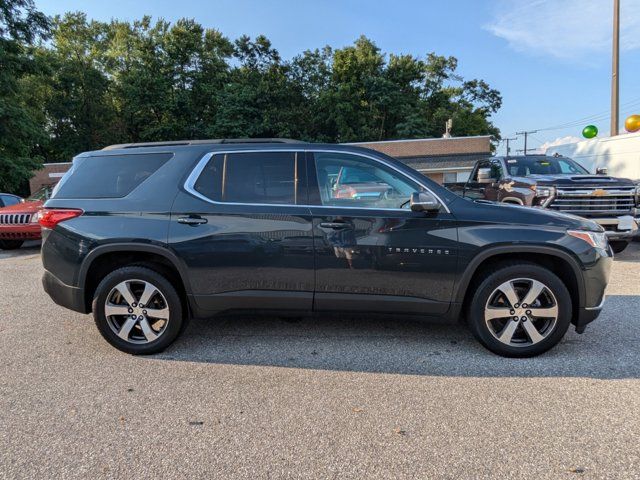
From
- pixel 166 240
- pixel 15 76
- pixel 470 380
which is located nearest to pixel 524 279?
pixel 470 380

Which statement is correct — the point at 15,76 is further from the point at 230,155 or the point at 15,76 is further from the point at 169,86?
the point at 169,86

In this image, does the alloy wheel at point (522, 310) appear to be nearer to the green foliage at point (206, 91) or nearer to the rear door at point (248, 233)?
the rear door at point (248, 233)

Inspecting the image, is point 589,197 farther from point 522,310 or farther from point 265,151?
point 265,151

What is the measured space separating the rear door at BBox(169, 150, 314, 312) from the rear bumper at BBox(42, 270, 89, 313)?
1035mm

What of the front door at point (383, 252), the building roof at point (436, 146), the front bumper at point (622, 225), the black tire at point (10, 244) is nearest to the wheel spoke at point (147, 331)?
the front door at point (383, 252)

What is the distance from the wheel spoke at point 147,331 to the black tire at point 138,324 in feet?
0.10

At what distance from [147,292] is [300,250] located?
4.72ft

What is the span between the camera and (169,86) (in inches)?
1567

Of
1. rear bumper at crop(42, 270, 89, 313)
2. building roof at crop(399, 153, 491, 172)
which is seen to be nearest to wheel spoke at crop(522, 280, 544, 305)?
rear bumper at crop(42, 270, 89, 313)

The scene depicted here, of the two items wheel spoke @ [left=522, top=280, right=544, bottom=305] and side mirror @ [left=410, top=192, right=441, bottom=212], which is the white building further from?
side mirror @ [left=410, top=192, right=441, bottom=212]

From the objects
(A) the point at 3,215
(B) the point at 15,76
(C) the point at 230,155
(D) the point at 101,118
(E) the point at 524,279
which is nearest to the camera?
(E) the point at 524,279

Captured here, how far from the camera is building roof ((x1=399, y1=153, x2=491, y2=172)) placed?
2873 cm

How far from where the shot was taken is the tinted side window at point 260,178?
3.76 meters

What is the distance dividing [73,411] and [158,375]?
658 mm
